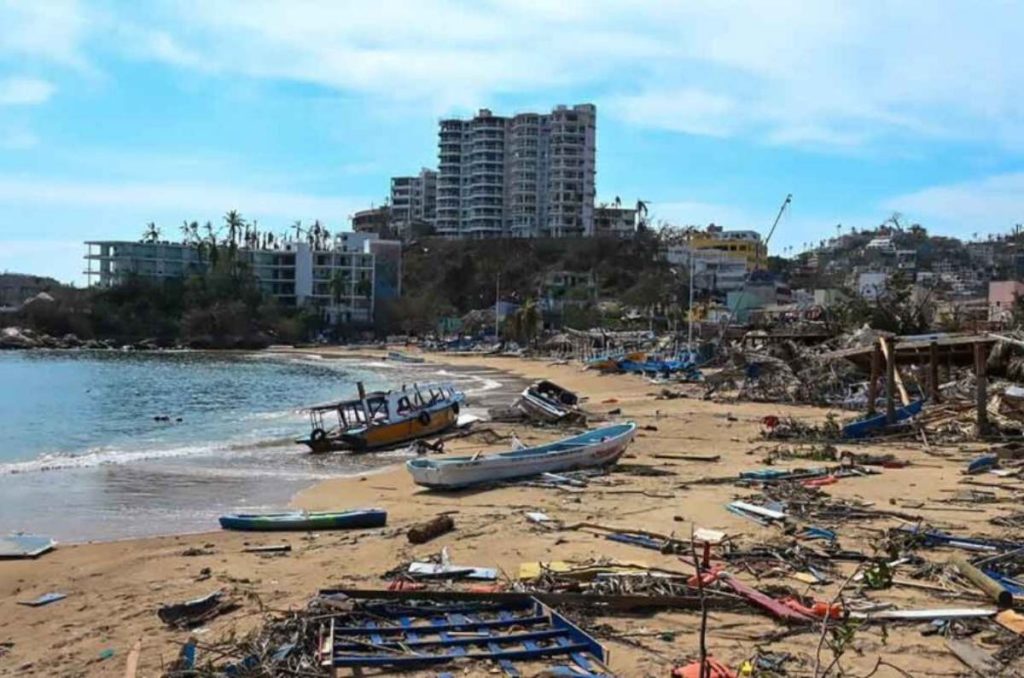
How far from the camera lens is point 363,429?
1131 inches

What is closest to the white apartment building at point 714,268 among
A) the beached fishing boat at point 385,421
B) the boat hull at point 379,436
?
the beached fishing boat at point 385,421

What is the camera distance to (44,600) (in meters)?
11.4

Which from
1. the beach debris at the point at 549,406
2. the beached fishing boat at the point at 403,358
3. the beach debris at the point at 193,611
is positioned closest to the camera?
the beach debris at the point at 193,611

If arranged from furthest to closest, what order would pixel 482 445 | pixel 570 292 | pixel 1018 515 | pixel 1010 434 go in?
1. pixel 570 292
2. pixel 482 445
3. pixel 1010 434
4. pixel 1018 515

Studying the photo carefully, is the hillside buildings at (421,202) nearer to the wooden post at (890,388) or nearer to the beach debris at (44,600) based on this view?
the wooden post at (890,388)

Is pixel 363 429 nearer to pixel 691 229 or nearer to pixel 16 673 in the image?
pixel 16 673

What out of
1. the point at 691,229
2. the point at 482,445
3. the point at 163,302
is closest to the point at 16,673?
the point at 482,445

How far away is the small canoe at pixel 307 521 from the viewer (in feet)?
49.5

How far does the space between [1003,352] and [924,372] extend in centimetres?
288

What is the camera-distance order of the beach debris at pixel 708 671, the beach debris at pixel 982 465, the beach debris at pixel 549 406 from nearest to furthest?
the beach debris at pixel 708 671 < the beach debris at pixel 982 465 < the beach debris at pixel 549 406

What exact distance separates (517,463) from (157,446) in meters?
16.8

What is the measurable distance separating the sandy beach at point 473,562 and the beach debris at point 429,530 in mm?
165

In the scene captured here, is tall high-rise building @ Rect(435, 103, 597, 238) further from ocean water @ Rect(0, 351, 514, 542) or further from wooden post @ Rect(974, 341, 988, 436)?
wooden post @ Rect(974, 341, 988, 436)

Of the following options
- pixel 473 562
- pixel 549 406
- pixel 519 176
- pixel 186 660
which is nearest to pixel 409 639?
pixel 186 660
